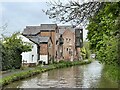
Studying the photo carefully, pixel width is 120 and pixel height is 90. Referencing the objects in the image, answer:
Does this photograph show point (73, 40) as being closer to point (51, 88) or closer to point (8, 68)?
point (8, 68)

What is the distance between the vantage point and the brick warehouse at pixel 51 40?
3247cm

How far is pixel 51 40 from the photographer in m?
34.4

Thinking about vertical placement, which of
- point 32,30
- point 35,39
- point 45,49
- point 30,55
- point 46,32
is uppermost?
point 32,30

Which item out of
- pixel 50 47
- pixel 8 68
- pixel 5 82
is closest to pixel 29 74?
pixel 8 68

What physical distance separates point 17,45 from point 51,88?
11.2 metres

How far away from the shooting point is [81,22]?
5.89 meters

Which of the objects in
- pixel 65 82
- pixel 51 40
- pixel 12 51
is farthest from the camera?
pixel 51 40

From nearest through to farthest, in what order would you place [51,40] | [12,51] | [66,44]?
[12,51], [51,40], [66,44]

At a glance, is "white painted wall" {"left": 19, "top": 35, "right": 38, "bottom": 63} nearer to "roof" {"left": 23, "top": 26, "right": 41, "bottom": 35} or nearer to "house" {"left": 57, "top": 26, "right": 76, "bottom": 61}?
"roof" {"left": 23, "top": 26, "right": 41, "bottom": 35}

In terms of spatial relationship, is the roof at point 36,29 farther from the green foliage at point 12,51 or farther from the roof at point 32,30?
the green foliage at point 12,51

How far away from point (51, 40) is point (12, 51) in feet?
43.1

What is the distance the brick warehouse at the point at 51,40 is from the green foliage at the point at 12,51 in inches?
250

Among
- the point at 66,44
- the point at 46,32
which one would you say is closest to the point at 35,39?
the point at 46,32

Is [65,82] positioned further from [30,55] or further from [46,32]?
[46,32]
